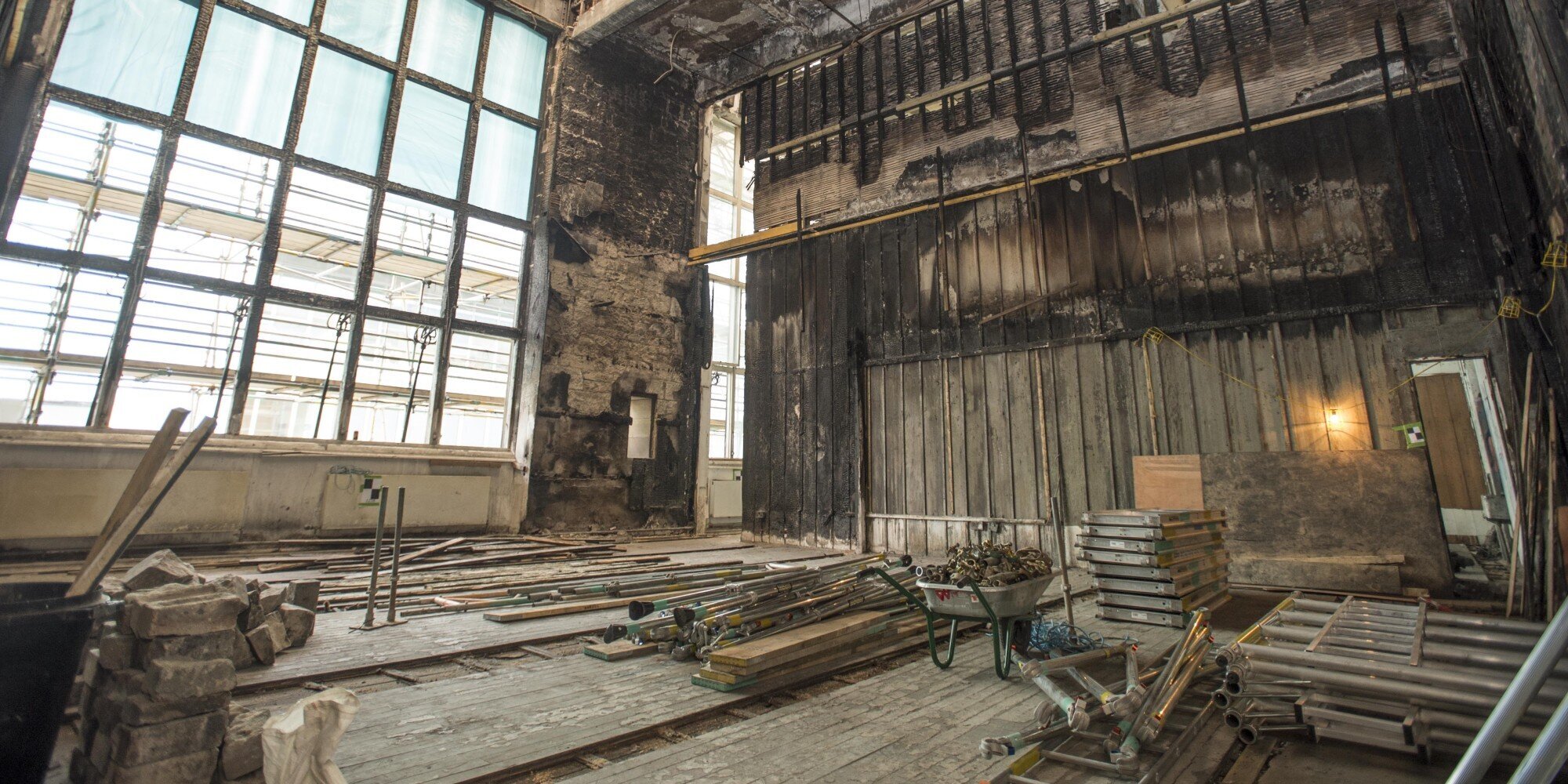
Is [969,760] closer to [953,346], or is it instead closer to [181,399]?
[953,346]

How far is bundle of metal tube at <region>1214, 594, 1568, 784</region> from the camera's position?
7.80 feet

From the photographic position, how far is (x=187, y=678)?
1979 mm

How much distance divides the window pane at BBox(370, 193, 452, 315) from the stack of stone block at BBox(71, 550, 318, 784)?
8.35 metres

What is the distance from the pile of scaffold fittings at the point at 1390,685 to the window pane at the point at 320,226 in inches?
419

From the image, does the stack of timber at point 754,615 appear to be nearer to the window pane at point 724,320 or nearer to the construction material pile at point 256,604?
the construction material pile at point 256,604

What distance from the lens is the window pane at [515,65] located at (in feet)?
35.3

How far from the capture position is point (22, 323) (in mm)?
6738

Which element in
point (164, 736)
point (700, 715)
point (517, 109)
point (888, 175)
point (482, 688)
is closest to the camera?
point (164, 736)

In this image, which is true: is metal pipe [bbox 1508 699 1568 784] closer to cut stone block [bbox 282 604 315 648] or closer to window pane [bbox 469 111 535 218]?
cut stone block [bbox 282 604 315 648]

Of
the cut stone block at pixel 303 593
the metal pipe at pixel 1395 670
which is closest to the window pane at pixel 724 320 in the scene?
the cut stone block at pixel 303 593

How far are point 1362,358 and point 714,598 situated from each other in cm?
673

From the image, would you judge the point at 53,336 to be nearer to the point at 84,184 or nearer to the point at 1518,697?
the point at 84,184

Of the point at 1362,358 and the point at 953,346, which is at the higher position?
the point at 953,346

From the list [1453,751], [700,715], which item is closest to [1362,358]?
[1453,751]
